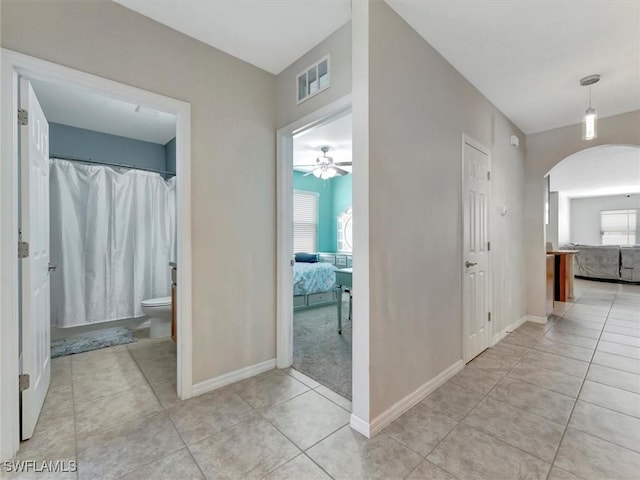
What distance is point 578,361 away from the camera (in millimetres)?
2705

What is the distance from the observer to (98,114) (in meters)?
3.33

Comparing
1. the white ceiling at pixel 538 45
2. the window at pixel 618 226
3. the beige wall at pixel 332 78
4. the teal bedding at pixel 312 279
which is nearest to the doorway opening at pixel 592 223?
the window at pixel 618 226

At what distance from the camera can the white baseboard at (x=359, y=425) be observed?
170 centimetres

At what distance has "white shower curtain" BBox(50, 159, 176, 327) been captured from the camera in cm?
332

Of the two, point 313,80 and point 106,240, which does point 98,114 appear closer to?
point 106,240

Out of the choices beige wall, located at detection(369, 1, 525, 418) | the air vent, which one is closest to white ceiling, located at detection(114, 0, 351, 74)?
the air vent

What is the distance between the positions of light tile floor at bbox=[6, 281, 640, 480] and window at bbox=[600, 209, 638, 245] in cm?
1068

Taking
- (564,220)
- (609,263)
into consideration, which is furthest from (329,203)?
(564,220)

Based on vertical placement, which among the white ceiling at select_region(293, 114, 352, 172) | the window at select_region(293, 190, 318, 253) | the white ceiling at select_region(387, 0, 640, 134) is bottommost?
the window at select_region(293, 190, 318, 253)

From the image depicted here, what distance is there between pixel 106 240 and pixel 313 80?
10.6 feet

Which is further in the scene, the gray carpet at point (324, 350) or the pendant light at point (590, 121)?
the pendant light at point (590, 121)

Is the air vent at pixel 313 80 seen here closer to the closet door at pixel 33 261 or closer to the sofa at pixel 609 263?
the closet door at pixel 33 261

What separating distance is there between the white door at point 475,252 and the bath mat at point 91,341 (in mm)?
3619

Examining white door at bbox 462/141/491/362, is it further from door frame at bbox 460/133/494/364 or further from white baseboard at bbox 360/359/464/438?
white baseboard at bbox 360/359/464/438
